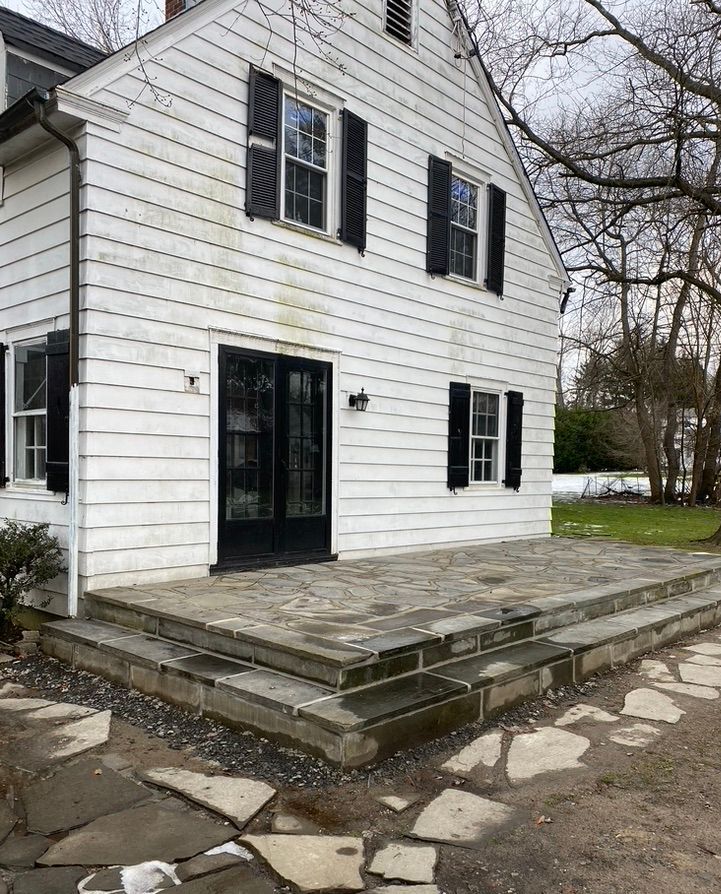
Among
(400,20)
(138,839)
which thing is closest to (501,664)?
(138,839)

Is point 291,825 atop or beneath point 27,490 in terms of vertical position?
beneath

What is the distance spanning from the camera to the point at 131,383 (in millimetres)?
5711

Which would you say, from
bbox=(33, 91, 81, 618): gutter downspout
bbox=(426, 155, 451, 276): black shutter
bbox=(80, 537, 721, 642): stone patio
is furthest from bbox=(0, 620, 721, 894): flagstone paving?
bbox=(426, 155, 451, 276): black shutter

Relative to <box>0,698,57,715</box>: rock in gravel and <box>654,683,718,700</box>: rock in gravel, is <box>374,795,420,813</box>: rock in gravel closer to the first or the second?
<box>0,698,57,715</box>: rock in gravel

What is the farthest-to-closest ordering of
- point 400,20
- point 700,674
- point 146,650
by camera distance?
point 400,20
point 700,674
point 146,650

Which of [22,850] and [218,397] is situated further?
[218,397]

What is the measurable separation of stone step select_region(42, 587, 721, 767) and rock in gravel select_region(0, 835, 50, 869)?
1.14 metres

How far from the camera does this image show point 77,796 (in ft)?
10.3

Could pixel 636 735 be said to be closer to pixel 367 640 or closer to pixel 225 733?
pixel 367 640

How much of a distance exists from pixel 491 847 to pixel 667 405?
21012 mm

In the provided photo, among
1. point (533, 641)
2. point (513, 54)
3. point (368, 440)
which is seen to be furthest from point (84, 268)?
point (513, 54)

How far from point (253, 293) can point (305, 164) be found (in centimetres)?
149

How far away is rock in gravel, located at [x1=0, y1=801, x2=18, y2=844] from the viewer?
2.83 meters

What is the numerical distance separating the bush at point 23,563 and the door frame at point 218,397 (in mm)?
1334
